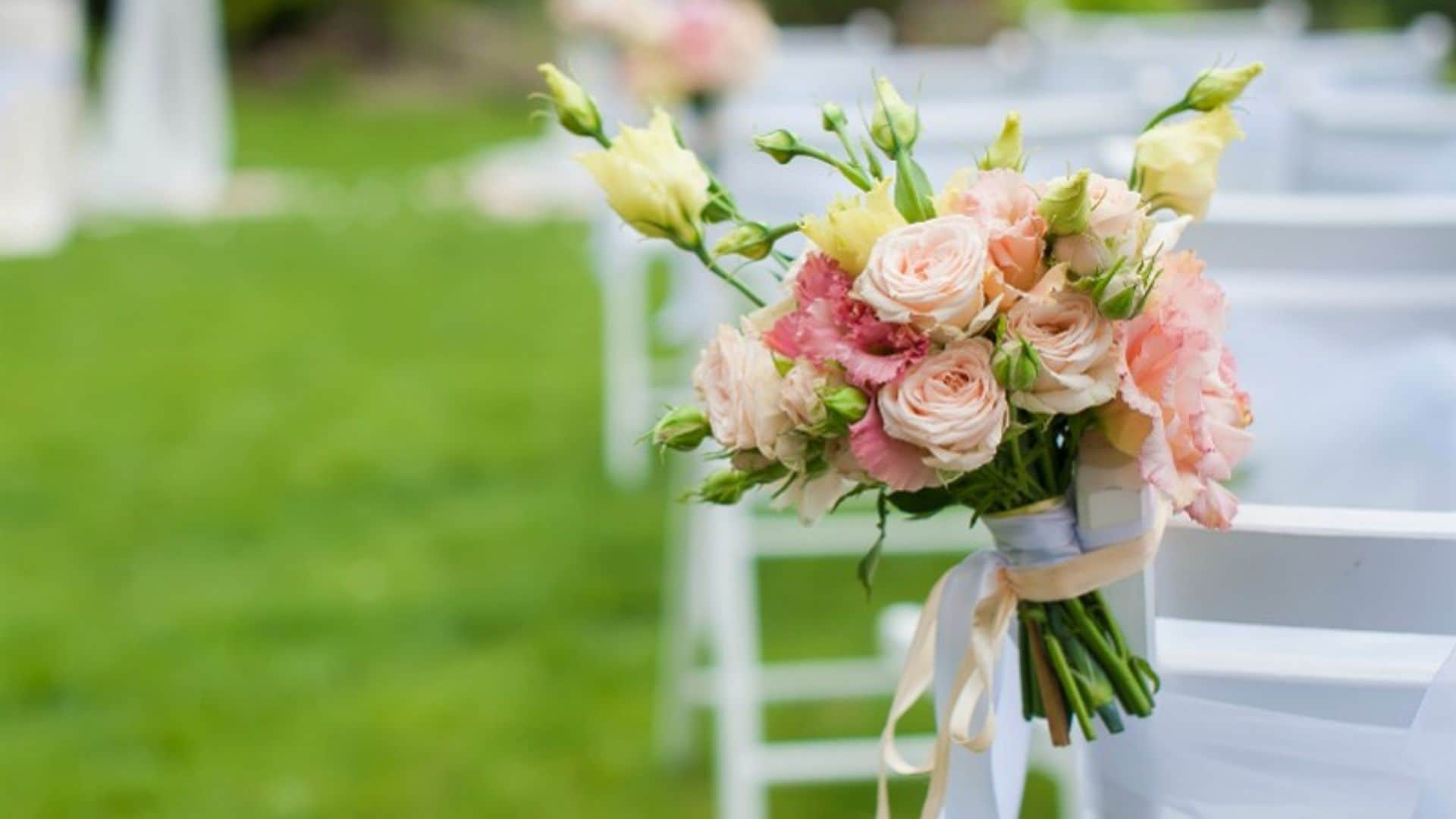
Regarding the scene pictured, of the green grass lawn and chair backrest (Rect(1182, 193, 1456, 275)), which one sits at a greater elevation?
chair backrest (Rect(1182, 193, 1456, 275))

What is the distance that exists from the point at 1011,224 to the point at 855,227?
0.08 meters

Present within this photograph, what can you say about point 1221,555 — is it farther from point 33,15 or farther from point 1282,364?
point 33,15

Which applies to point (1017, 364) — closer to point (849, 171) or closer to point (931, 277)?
point (931, 277)

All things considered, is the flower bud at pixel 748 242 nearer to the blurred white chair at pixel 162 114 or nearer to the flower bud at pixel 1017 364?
the flower bud at pixel 1017 364

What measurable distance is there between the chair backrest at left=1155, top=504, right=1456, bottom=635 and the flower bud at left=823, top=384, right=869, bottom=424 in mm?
244

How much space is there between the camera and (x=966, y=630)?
1187 millimetres

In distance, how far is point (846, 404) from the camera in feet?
3.41

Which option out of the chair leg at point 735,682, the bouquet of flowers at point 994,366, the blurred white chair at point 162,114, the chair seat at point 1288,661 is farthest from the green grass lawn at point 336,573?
the blurred white chair at point 162,114

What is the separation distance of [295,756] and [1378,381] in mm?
1974

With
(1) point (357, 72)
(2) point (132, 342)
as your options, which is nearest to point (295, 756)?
(2) point (132, 342)

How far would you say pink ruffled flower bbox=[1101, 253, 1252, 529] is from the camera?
3.48 feet

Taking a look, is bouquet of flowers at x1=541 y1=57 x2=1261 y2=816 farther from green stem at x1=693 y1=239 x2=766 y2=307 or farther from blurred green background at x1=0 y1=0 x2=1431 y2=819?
blurred green background at x1=0 y1=0 x2=1431 y2=819

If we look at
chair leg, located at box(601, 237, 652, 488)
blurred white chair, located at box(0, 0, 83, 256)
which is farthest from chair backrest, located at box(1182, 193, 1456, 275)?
blurred white chair, located at box(0, 0, 83, 256)

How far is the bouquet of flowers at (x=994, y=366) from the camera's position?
1039 millimetres
